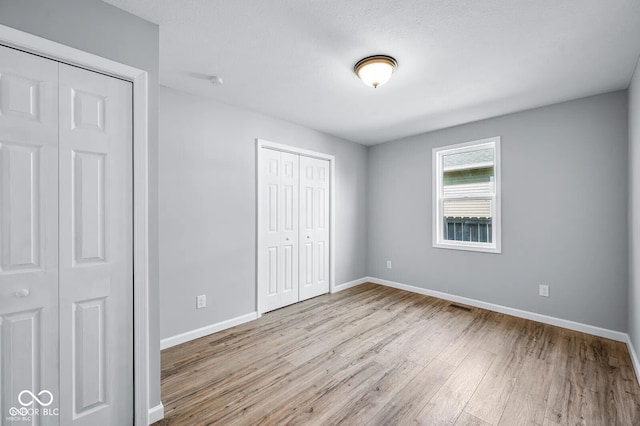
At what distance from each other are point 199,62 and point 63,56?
1.01m

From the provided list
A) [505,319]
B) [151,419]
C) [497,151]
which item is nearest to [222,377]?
[151,419]

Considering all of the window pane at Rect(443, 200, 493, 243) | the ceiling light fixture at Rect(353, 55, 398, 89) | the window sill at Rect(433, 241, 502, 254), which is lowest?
the window sill at Rect(433, 241, 502, 254)

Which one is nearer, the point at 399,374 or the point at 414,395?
the point at 414,395

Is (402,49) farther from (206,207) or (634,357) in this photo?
(634,357)

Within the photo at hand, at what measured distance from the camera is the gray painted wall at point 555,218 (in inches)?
111

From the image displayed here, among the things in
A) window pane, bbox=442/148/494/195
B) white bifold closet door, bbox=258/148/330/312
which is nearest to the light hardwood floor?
white bifold closet door, bbox=258/148/330/312

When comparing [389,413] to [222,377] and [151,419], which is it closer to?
[222,377]

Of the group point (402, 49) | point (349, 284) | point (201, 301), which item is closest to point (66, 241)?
point (201, 301)

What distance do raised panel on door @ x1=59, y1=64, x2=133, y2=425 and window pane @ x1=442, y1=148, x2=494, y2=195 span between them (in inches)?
156

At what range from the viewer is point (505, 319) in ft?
10.9

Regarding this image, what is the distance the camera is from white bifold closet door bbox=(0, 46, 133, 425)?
135 centimetres

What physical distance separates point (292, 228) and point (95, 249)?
8.20 feet
